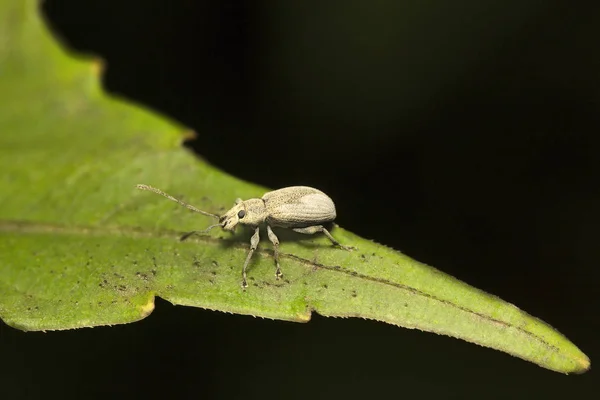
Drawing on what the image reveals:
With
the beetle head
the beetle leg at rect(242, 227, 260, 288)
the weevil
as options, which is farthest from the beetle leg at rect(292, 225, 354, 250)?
the beetle head

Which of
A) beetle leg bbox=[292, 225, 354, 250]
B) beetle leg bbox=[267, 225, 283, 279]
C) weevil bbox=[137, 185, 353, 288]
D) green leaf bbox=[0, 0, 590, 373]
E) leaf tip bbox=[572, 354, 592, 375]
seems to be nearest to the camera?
leaf tip bbox=[572, 354, 592, 375]

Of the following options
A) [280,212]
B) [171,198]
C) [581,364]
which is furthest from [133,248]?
[581,364]

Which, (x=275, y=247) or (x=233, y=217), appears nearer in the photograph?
(x=275, y=247)

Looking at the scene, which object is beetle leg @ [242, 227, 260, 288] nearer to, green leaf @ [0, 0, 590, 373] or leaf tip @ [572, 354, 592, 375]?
green leaf @ [0, 0, 590, 373]

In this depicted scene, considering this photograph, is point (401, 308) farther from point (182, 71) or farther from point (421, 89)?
point (182, 71)

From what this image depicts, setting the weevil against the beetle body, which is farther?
the beetle body

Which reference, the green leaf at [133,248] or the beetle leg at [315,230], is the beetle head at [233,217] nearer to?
the green leaf at [133,248]

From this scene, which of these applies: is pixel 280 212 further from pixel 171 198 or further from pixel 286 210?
pixel 171 198
